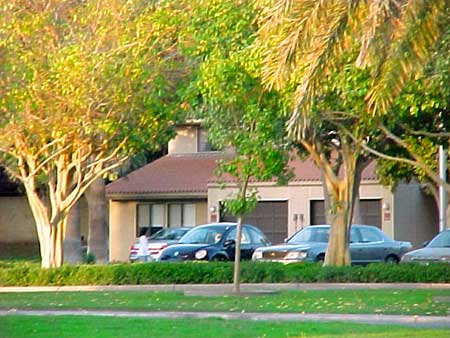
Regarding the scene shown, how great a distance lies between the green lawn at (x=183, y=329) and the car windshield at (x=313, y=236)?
14.5 metres

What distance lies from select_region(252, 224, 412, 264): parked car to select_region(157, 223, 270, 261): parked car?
146 cm

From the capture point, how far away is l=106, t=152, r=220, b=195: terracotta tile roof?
49094mm

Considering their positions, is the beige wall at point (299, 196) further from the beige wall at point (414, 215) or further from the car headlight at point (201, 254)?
the car headlight at point (201, 254)

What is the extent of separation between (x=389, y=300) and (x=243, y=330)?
20.0 feet

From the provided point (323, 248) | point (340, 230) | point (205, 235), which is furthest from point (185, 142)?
point (340, 230)

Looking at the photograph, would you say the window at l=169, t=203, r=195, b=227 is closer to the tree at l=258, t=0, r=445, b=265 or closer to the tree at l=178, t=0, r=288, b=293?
the tree at l=178, t=0, r=288, b=293

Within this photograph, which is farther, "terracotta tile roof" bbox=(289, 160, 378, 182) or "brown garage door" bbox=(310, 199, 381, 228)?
"brown garage door" bbox=(310, 199, 381, 228)

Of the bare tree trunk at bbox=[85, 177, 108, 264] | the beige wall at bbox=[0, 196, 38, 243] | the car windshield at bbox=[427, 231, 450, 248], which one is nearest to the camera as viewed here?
the car windshield at bbox=[427, 231, 450, 248]

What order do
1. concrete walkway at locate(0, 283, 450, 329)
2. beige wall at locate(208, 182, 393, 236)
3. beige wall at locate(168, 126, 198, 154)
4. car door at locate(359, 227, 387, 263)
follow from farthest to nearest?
beige wall at locate(168, 126, 198, 154) < beige wall at locate(208, 182, 393, 236) < car door at locate(359, 227, 387, 263) < concrete walkway at locate(0, 283, 450, 329)

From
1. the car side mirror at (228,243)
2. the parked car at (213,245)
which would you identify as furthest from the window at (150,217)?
the car side mirror at (228,243)

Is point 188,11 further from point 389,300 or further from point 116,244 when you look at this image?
point 116,244

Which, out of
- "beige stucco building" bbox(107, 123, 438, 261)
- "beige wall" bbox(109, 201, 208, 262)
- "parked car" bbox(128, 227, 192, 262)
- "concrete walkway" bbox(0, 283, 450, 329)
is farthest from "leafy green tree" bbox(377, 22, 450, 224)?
"beige wall" bbox(109, 201, 208, 262)

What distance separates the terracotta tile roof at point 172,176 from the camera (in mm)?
49094

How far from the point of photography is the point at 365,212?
155ft
